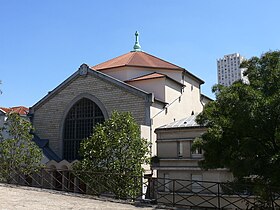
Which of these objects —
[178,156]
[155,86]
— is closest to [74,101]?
[155,86]

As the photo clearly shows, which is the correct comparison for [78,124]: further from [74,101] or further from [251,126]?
[251,126]

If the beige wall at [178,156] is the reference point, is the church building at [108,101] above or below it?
above

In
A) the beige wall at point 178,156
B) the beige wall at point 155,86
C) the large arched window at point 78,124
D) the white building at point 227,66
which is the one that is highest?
the white building at point 227,66

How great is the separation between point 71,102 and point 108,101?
400 centimetres

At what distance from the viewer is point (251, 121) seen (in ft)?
34.5

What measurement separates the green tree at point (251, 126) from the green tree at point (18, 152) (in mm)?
15838

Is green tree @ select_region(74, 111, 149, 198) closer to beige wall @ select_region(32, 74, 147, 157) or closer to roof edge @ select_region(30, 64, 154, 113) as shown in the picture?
beige wall @ select_region(32, 74, 147, 157)

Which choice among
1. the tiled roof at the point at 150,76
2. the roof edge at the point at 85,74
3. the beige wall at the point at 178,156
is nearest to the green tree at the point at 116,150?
the beige wall at the point at 178,156

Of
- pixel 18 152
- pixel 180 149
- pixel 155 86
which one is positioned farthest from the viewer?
pixel 155 86

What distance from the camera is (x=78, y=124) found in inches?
1201

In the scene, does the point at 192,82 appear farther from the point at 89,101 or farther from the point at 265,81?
the point at 265,81

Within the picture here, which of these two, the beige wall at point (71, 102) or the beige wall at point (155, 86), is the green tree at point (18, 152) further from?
the beige wall at point (155, 86)

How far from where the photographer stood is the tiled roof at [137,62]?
32.9 meters

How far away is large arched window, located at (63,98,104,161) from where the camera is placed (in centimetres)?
2972
